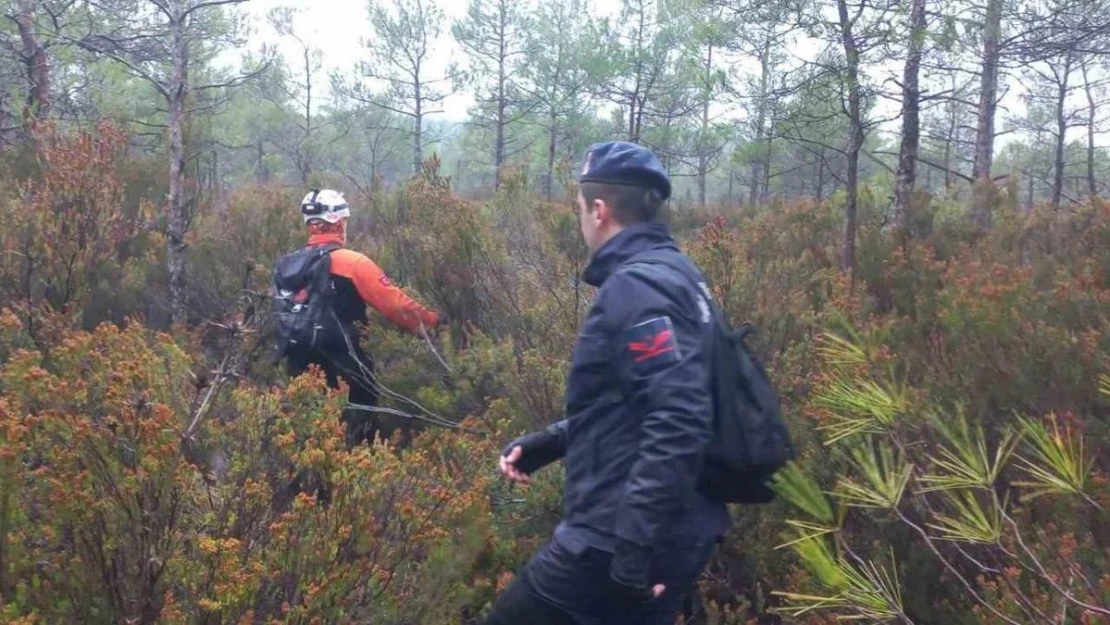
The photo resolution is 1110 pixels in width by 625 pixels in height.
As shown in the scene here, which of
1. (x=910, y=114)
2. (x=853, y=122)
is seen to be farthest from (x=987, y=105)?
(x=853, y=122)

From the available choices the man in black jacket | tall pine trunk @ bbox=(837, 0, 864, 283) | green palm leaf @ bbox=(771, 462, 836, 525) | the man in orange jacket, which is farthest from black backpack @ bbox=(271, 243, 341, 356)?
tall pine trunk @ bbox=(837, 0, 864, 283)

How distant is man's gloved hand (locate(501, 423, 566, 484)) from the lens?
257 cm

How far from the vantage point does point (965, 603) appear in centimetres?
295

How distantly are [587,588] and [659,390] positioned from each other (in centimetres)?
53

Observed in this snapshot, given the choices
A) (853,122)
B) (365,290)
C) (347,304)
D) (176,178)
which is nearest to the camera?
(365,290)

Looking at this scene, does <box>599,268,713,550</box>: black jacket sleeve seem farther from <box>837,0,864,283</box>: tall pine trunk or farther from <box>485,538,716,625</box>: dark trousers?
<box>837,0,864,283</box>: tall pine trunk

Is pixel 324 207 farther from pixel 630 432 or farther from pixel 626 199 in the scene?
pixel 630 432

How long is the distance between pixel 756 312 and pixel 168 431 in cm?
273

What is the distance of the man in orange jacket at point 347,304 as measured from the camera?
4715 mm

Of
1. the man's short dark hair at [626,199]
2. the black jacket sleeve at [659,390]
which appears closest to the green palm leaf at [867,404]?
Result: the black jacket sleeve at [659,390]

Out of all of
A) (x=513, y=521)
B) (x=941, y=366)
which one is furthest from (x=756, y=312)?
(x=513, y=521)

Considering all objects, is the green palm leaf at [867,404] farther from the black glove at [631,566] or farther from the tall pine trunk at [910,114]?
the tall pine trunk at [910,114]

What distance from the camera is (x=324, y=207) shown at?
477cm

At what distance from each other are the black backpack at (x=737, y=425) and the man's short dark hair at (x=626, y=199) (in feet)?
0.50
